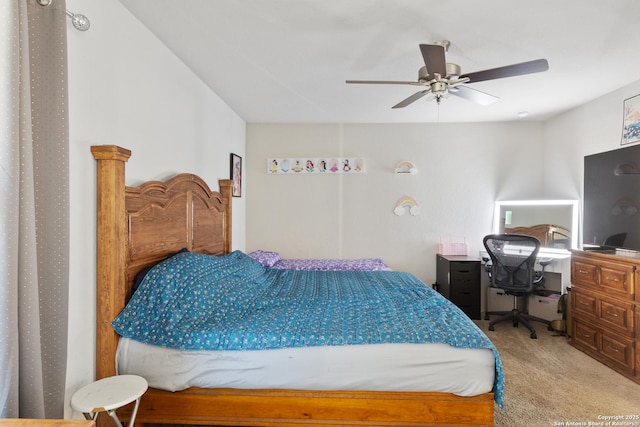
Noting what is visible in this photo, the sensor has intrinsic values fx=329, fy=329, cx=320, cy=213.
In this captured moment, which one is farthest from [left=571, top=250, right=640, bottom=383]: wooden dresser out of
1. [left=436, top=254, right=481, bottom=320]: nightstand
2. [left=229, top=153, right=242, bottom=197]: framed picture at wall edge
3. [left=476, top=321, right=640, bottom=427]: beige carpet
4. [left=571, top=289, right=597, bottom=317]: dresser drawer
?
[left=229, top=153, right=242, bottom=197]: framed picture at wall edge

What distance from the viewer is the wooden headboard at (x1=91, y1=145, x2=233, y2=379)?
5.35ft

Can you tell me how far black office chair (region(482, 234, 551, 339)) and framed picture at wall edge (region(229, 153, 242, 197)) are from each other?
2.83m

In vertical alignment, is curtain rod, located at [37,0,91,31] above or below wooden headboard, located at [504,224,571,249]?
above

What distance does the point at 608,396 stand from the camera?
227 centimetres

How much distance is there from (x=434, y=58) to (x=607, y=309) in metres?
2.56

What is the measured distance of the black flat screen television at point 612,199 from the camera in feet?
8.57

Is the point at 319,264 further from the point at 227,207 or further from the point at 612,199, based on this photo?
the point at 612,199

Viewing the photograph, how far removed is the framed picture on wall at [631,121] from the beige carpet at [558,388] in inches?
76.4

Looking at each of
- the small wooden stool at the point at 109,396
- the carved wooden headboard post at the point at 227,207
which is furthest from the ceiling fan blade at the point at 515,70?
the small wooden stool at the point at 109,396

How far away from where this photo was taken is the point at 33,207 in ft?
3.73

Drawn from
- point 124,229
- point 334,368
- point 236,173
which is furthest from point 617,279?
point 236,173

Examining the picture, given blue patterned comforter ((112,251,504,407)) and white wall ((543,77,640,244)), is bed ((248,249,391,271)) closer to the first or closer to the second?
blue patterned comforter ((112,251,504,407))

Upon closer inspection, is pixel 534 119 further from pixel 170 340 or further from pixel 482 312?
pixel 170 340

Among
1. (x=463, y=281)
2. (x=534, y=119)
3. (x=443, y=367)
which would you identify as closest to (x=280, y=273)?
(x=443, y=367)
